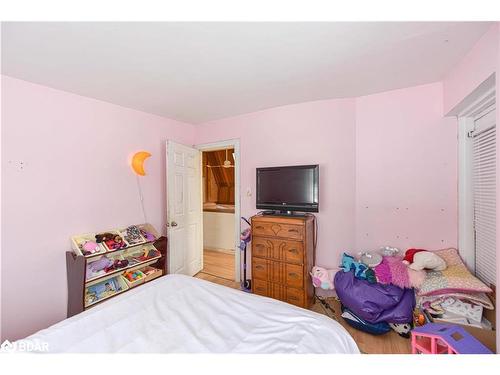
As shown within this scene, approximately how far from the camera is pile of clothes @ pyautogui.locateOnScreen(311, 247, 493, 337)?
1627 millimetres

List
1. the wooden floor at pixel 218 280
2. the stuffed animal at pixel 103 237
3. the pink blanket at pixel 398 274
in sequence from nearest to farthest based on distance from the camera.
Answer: the pink blanket at pixel 398 274 → the stuffed animal at pixel 103 237 → the wooden floor at pixel 218 280

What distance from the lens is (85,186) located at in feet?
7.39

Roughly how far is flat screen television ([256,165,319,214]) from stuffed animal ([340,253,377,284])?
618mm

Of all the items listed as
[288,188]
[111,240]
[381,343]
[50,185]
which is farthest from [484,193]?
[50,185]

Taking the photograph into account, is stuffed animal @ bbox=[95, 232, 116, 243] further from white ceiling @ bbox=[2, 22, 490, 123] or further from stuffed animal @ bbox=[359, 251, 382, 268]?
stuffed animal @ bbox=[359, 251, 382, 268]

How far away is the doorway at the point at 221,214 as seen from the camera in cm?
314

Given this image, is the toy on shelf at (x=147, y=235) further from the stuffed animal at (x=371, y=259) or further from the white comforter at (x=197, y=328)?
the stuffed animal at (x=371, y=259)

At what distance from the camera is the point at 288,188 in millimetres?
2500

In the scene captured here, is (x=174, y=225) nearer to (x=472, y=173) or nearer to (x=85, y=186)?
(x=85, y=186)

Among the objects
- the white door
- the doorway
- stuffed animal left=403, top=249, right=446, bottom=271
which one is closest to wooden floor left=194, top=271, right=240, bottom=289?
the doorway

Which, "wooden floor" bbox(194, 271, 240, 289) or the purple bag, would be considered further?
"wooden floor" bbox(194, 271, 240, 289)

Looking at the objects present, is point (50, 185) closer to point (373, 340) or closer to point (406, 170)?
point (373, 340)

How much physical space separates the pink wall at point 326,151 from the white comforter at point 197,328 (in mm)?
1401

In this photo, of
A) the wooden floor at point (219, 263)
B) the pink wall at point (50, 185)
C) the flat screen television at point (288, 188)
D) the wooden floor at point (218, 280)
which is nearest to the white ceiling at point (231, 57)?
the pink wall at point (50, 185)
